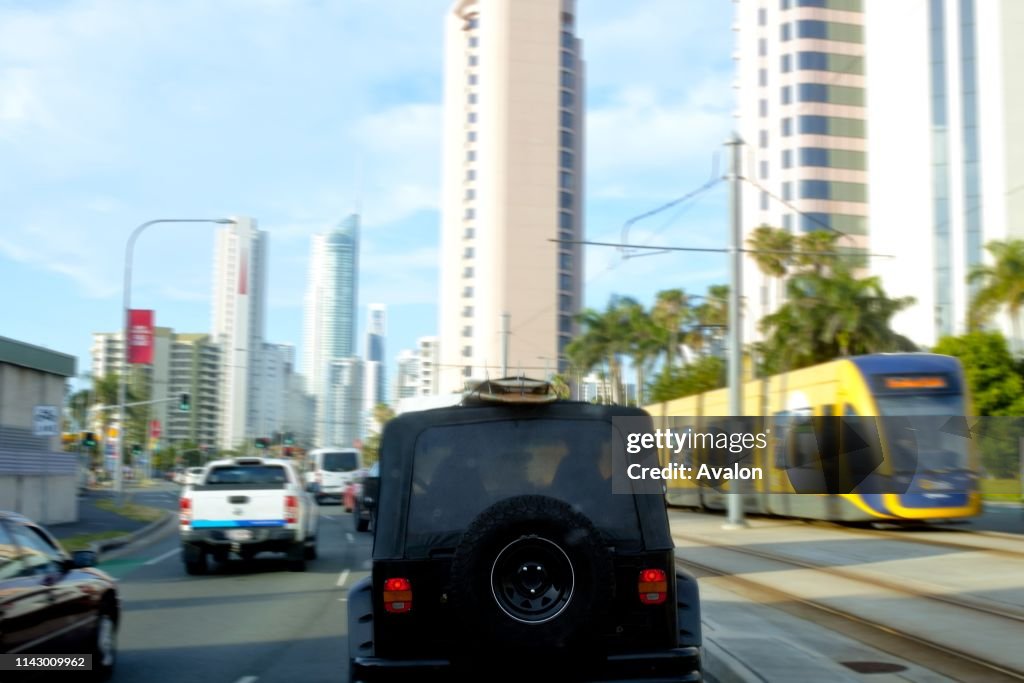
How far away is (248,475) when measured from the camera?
18.1 metres

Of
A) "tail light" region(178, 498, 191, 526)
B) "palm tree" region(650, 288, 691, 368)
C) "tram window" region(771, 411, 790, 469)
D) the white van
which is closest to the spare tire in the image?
"tail light" region(178, 498, 191, 526)

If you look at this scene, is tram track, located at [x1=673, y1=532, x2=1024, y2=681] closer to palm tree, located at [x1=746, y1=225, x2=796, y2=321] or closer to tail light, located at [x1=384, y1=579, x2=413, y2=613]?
tail light, located at [x1=384, y1=579, x2=413, y2=613]

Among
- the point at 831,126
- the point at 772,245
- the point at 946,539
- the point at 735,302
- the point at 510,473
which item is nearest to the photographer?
the point at 510,473

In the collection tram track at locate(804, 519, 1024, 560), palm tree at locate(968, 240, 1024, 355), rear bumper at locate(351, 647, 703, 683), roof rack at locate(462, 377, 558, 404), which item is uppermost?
palm tree at locate(968, 240, 1024, 355)

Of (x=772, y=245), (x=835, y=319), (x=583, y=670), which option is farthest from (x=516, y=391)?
(x=772, y=245)

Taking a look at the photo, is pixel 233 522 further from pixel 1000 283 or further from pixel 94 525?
pixel 1000 283

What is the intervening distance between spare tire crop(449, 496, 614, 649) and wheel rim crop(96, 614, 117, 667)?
13.6ft

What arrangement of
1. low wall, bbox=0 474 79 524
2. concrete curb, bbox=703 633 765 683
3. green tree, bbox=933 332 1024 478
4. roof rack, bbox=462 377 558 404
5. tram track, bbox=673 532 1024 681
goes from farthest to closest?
green tree, bbox=933 332 1024 478 < low wall, bbox=0 474 79 524 < tram track, bbox=673 532 1024 681 < concrete curb, bbox=703 633 765 683 < roof rack, bbox=462 377 558 404

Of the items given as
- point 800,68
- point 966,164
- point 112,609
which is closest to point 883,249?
point 966,164

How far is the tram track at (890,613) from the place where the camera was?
9.70 metres

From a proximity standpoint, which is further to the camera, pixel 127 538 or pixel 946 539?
pixel 127 538

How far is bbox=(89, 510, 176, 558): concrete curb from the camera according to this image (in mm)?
23047

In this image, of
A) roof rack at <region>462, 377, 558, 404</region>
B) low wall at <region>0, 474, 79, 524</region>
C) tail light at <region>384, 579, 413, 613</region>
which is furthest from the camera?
low wall at <region>0, 474, 79, 524</region>

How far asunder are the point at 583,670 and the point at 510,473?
1.23m
